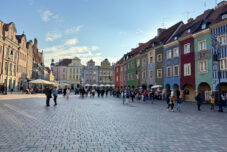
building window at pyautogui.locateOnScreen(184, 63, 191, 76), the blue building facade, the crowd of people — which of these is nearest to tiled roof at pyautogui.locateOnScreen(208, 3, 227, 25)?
the blue building facade

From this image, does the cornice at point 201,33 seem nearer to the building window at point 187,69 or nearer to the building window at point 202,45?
the building window at point 202,45

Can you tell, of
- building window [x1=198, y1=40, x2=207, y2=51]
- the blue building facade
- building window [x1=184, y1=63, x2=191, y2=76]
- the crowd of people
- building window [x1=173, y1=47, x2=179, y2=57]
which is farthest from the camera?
building window [x1=173, y1=47, x2=179, y2=57]

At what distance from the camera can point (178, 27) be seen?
3488cm

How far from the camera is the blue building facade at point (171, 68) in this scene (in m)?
29.8

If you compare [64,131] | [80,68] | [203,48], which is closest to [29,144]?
[64,131]

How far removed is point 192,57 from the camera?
2664 cm

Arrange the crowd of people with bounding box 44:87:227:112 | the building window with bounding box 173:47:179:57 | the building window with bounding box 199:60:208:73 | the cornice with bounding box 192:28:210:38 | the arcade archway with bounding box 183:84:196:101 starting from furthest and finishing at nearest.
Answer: the building window with bounding box 173:47:179:57
the arcade archway with bounding box 183:84:196:101
the building window with bounding box 199:60:208:73
the cornice with bounding box 192:28:210:38
the crowd of people with bounding box 44:87:227:112

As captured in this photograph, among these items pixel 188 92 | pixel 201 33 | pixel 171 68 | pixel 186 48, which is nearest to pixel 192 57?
pixel 186 48

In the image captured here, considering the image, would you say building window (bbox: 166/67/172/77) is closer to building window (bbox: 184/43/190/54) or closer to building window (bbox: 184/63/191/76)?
building window (bbox: 184/63/191/76)

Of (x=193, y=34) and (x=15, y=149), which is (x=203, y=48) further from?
(x=15, y=149)

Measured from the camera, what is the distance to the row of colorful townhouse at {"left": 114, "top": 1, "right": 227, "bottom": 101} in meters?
22.3

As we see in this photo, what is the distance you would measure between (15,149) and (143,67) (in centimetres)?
3797

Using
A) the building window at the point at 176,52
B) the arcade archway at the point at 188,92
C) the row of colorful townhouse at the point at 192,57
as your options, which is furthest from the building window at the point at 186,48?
the arcade archway at the point at 188,92

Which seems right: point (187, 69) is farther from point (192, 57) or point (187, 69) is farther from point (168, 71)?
point (168, 71)
